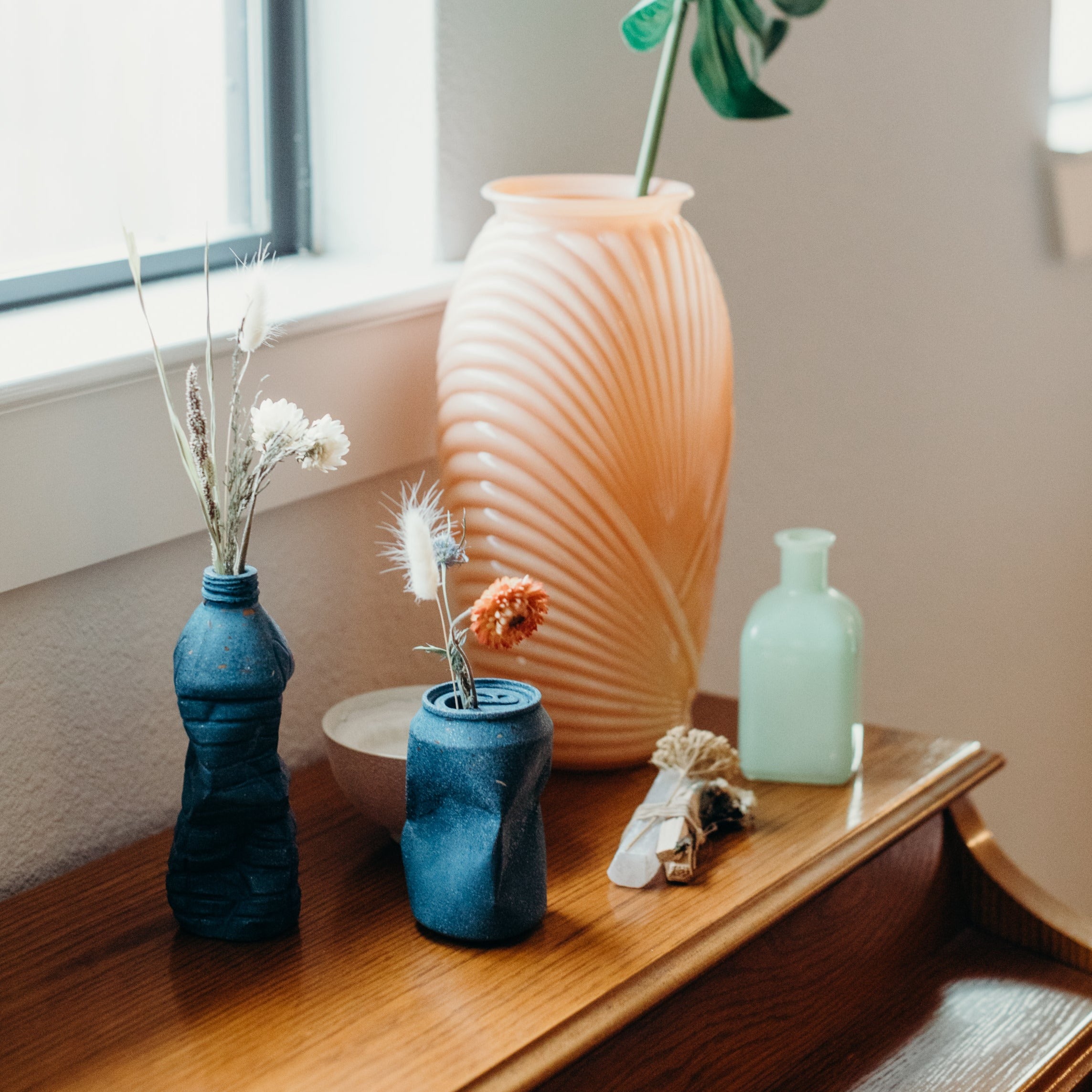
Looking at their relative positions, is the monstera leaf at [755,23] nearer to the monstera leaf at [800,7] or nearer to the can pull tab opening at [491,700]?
the monstera leaf at [800,7]

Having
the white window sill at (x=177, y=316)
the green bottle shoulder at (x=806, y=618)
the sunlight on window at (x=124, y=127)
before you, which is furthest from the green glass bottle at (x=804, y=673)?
the sunlight on window at (x=124, y=127)

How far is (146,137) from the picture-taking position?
3.54ft

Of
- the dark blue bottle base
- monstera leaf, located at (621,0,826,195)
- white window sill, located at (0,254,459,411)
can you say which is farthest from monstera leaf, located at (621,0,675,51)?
the dark blue bottle base

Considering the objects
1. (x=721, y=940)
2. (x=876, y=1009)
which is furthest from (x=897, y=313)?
(x=721, y=940)

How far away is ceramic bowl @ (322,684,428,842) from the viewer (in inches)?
34.4

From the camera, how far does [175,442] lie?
3.03 feet

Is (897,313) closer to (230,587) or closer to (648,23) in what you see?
(648,23)

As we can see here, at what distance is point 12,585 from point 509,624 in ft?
1.02

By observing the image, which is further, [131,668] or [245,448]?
[131,668]

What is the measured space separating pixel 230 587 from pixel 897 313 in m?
1.09

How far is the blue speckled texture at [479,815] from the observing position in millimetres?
769

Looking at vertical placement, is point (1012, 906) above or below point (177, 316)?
below

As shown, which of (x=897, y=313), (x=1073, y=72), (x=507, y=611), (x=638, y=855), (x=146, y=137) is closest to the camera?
(x=507, y=611)

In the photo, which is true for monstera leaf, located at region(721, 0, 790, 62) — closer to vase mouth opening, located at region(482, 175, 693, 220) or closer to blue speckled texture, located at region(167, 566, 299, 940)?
vase mouth opening, located at region(482, 175, 693, 220)
